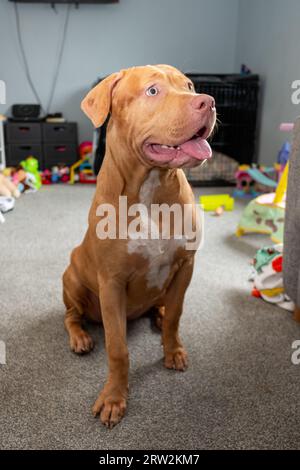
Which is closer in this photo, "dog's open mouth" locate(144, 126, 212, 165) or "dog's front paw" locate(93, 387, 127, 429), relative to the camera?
"dog's open mouth" locate(144, 126, 212, 165)

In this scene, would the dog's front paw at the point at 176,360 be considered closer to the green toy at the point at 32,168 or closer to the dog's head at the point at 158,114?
the dog's head at the point at 158,114

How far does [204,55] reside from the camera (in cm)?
441

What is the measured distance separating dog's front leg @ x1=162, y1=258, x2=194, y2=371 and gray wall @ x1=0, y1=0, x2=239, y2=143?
11.1 ft

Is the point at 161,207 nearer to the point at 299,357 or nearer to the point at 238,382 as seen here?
the point at 238,382

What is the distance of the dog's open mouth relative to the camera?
0.95m

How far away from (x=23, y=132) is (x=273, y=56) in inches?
90.3

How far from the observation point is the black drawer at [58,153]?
407 cm

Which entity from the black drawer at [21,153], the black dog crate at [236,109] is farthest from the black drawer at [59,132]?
the black dog crate at [236,109]

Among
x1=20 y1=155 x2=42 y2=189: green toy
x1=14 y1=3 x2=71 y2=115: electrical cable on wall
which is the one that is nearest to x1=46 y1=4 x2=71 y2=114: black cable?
x1=14 y1=3 x2=71 y2=115: electrical cable on wall

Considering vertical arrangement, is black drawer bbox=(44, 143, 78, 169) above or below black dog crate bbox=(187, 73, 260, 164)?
below

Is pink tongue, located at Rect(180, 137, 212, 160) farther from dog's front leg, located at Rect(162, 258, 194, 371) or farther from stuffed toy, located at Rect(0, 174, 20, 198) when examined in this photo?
stuffed toy, located at Rect(0, 174, 20, 198)

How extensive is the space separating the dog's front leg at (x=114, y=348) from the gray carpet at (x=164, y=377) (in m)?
0.04

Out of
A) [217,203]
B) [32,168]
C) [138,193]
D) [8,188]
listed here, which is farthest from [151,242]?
[32,168]

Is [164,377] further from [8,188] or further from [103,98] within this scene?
[8,188]
